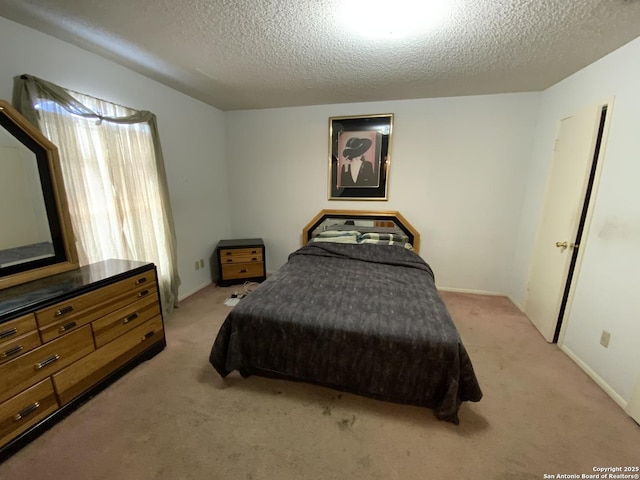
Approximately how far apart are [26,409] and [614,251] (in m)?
3.74

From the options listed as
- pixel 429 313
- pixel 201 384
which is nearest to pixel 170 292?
pixel 201 384

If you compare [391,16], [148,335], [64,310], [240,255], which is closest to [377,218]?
[240,255]

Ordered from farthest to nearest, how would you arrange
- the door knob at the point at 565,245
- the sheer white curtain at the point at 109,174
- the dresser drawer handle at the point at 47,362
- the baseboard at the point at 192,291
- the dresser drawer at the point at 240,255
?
the dresser drawer at the point at 240,255 → the baseboard at the point at 192,291 → the door knob at the point at 565,245 → the sheer white curtain at the point at 109,174 → the dresser drawer handle at the point at 47,362

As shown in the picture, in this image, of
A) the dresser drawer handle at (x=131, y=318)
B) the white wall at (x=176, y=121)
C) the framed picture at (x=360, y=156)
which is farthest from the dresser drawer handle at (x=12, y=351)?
the framed picture at (x=360, y=156)

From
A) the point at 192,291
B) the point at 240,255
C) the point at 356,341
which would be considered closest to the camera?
the point at 356,341

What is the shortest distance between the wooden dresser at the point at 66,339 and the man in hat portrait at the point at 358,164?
8.11ft

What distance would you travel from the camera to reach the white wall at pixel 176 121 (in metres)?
1.74

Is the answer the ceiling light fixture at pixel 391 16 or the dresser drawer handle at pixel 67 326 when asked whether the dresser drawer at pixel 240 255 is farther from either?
the ceiling light fixture at pixel 391 16

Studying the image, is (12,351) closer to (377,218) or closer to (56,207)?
(56,207)

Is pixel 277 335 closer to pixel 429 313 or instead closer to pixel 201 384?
pixel 201 384

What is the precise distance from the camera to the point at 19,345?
137cm

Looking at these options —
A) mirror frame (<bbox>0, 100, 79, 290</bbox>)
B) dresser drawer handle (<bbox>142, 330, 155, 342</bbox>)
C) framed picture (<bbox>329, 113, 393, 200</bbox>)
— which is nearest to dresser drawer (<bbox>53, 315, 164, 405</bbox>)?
dresser drawer handle (<bbox>142, 330, 155, 342</bbox>)

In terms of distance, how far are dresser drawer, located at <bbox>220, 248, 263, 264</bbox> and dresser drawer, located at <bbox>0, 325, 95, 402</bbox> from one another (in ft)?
6.26

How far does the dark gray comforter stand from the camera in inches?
61.8
